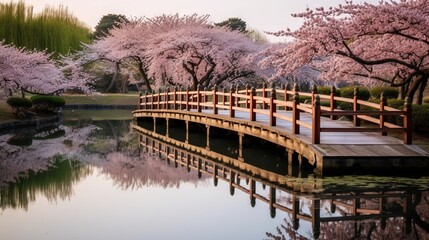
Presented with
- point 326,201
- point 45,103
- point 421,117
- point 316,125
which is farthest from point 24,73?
point 326,201

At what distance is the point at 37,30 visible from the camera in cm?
6331

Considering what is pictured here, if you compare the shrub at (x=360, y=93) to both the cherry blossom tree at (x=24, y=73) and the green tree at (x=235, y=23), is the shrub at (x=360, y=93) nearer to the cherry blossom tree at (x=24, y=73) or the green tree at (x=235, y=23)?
the cherry blossom tree at (x=24, y=73)

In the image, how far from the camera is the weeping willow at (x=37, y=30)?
201ft

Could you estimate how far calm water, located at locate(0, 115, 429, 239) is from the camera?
10.0 meters

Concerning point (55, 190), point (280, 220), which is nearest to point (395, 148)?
point (280, 220)

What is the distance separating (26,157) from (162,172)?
5.72 metres

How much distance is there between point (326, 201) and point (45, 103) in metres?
32.9

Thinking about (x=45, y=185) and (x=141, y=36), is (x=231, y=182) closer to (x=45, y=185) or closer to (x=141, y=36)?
(x=45, y=185)

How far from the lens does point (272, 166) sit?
58.6 ft

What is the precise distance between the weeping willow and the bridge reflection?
158 feet

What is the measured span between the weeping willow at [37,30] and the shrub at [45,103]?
19.0 metres

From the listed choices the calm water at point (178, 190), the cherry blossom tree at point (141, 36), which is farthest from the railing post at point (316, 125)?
the cherry blossom tree at point (141, 36)

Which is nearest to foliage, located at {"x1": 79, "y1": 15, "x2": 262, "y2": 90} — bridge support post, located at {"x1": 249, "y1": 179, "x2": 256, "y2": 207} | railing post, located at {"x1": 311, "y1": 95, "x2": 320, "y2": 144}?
railing post, located at {"x1": 311, "y1": 95, "x2": 320, "y2": 144}

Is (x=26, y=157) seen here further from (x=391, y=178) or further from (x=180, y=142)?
(x=391, y=178)
